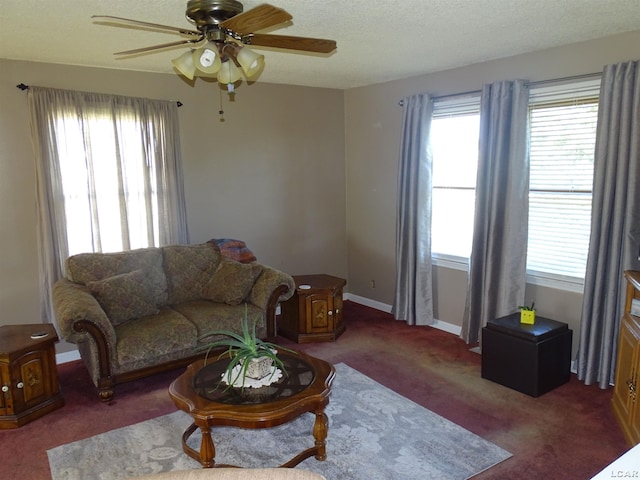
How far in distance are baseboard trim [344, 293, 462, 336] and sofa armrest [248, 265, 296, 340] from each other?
1.65 m

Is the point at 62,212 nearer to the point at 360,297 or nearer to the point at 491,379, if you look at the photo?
the point at 360,297

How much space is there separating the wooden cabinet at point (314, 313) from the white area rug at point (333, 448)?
1.31 metres

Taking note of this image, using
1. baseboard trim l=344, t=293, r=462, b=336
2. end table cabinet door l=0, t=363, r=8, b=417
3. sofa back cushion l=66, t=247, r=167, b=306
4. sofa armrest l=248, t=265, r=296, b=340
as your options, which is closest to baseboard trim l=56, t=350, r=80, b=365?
sofa back cushion l=66, t=247, r=167, b=306

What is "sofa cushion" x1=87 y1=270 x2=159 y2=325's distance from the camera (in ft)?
12.1

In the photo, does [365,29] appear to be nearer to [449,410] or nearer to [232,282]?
[232,282]

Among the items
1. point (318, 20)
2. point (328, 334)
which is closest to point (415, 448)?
point (328, 334)

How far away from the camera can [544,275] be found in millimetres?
3996

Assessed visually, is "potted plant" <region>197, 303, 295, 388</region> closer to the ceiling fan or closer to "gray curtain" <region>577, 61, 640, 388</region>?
the ceiling fan

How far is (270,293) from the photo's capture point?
416cm

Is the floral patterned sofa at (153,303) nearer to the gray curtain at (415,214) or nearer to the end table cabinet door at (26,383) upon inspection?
the end table cabinet door at (26,383)

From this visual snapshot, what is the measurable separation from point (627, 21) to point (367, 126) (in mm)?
2827

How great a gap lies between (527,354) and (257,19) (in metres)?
2.86

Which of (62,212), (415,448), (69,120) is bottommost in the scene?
(415,448)

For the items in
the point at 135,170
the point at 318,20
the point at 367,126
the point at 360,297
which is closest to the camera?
the point at 318,20
